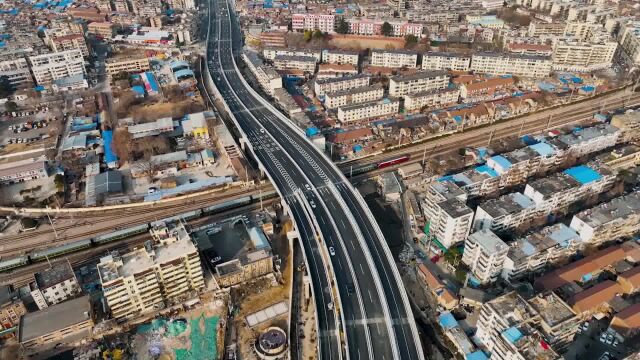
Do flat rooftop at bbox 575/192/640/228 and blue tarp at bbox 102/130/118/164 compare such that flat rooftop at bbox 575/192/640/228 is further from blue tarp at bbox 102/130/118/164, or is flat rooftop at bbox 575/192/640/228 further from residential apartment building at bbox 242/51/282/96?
blue tarp at bbox 102/130/118/164

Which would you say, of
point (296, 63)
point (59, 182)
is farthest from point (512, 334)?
point (296, 63)

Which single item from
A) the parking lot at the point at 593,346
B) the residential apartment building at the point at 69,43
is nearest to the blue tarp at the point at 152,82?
the residential apartment building at the point at 69,43

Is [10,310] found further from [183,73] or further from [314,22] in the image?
[314,22]

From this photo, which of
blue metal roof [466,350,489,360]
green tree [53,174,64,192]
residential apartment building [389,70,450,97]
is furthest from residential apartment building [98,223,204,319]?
residential apartment building [389,70,450,97]

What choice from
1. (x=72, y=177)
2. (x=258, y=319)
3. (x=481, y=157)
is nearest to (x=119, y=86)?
(x=72, y=177)

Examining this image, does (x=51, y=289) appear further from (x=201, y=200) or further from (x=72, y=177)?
(x=72, y=177)

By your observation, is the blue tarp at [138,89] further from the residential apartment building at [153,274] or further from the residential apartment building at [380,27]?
the residential apartment building at [380,27]
